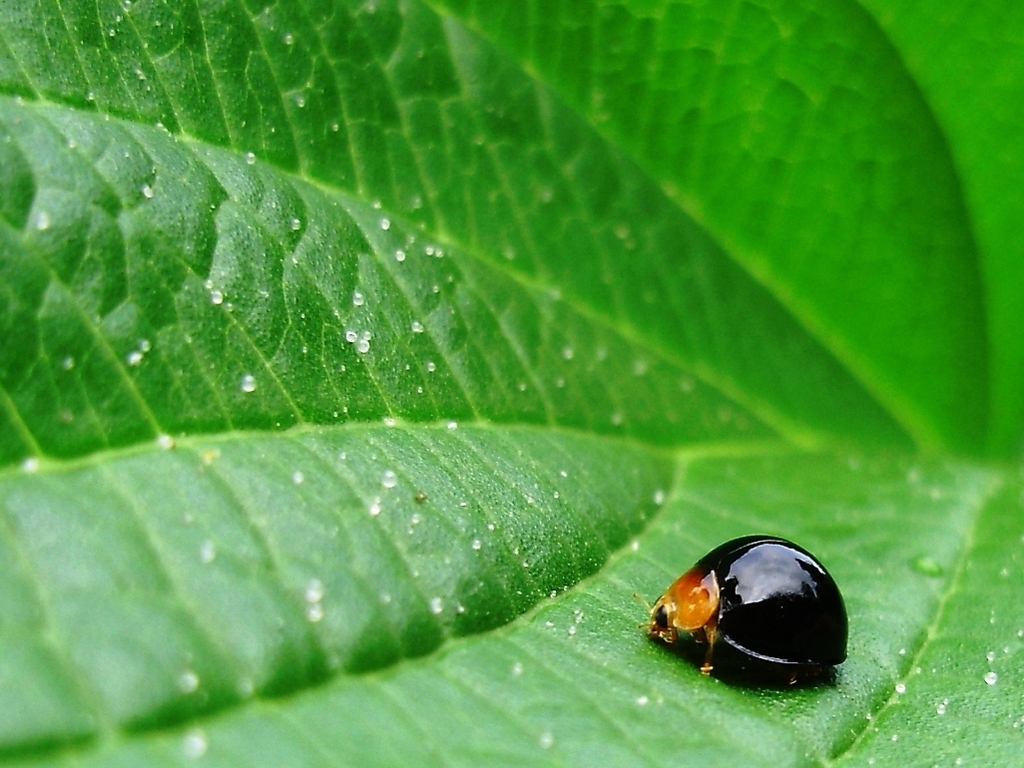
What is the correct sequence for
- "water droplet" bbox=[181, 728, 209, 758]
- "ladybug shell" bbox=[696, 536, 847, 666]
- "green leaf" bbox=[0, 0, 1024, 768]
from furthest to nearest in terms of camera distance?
"ladybug shell" bbox=[696, 536, 847, 666], "green leaf" bbox=[0, 0, 1024, 768], "water droplet" bbox=[181, 728, 209, 758]

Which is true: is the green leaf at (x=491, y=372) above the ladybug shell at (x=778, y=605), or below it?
above

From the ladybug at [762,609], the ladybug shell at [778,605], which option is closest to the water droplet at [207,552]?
the ladybug at [762,609]

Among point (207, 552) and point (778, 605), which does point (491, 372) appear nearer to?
point (778, 605)

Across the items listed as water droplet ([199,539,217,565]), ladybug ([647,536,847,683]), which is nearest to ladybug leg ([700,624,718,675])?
ladybug ([647,536,847,683])

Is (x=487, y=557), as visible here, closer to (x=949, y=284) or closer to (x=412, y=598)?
(x=412, y=598)

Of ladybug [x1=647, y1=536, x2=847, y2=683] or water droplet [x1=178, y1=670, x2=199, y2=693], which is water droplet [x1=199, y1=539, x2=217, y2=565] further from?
ladybug [x1=647, y1=536, x2=847, y2=683]

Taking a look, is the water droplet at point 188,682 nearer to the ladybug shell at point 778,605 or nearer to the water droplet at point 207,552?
the water droplet at point 207,552

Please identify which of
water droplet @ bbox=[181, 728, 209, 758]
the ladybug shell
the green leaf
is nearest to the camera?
water droplet @ bbox=[181, 728, 209, 758]

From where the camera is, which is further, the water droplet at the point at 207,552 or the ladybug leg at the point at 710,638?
the ladybug leg at the point at 710,638
